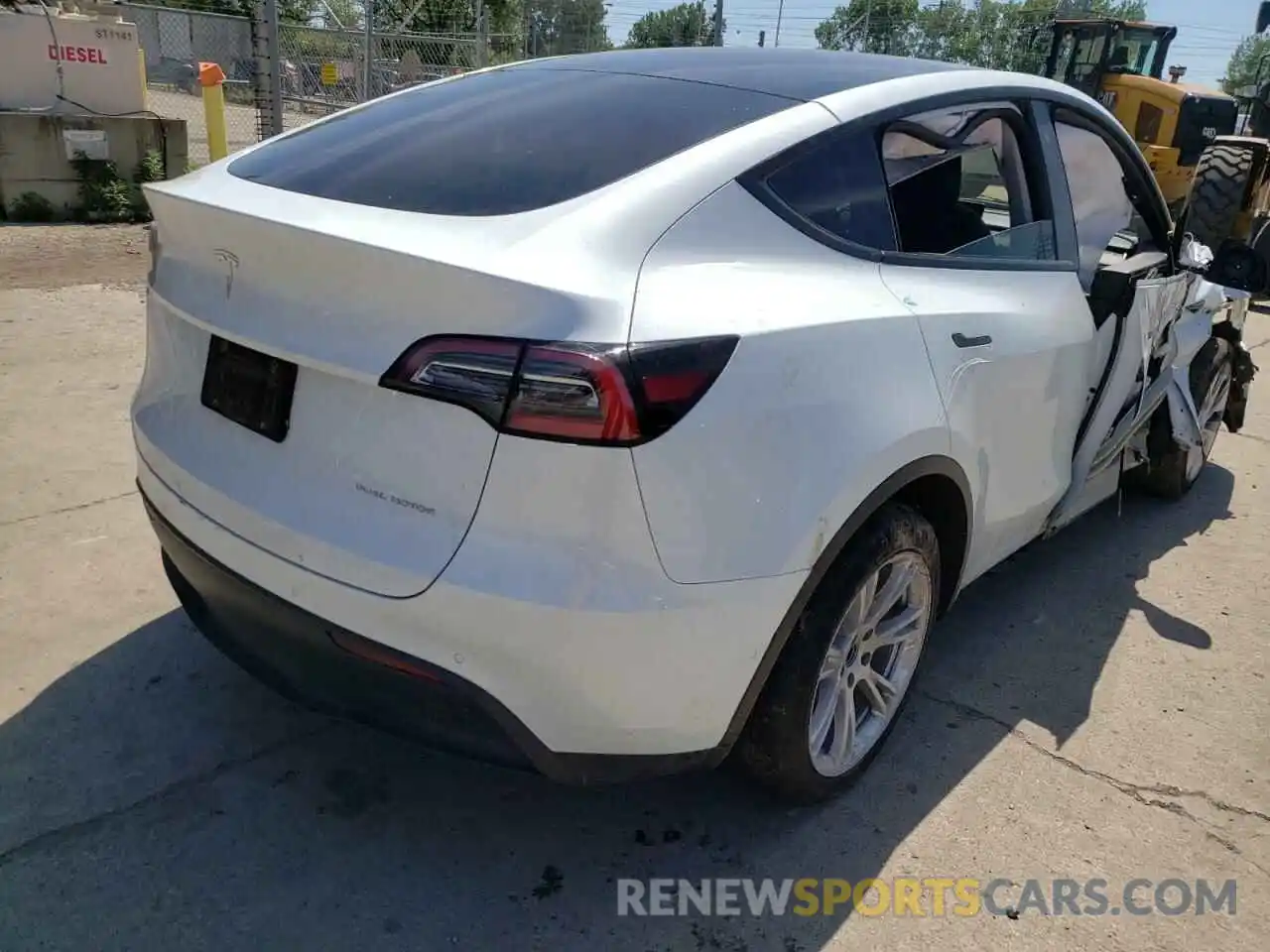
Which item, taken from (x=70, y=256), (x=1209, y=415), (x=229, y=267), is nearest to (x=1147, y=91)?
(x=1209, y=415)

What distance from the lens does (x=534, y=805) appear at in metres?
2.60

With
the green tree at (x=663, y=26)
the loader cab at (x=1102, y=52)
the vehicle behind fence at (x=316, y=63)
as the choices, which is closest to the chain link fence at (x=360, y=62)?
the vehicle behind fence at (x=316, y=63)

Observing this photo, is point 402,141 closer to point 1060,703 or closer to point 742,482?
point 742,482

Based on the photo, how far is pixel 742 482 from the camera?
1977 millimetres

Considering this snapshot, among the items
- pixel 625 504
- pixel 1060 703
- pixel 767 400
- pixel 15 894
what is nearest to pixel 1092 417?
pixel 1060 703

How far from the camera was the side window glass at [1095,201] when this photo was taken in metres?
3.38

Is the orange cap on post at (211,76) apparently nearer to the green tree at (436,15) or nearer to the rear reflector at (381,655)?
the rear reflector at (381,655)

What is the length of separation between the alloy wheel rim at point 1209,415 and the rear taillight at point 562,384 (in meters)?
3.66

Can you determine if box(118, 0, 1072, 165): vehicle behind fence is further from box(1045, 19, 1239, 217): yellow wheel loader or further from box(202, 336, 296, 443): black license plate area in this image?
box(202, 336, 296, 443): black license plate area

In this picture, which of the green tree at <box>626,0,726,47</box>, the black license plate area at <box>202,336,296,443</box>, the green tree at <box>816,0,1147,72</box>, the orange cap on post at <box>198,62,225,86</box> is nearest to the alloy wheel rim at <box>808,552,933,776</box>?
the black license plate area at <box>202,336,296,443</box>

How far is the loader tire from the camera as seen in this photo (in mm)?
8914

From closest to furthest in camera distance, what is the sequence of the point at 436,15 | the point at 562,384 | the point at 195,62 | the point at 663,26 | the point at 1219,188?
the point at 562,384
the point at 1219,188
the point at 195,62
the point at 436,15
the point at 663,26

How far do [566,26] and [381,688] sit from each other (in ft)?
77.3

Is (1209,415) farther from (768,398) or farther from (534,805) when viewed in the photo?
(534,805)
